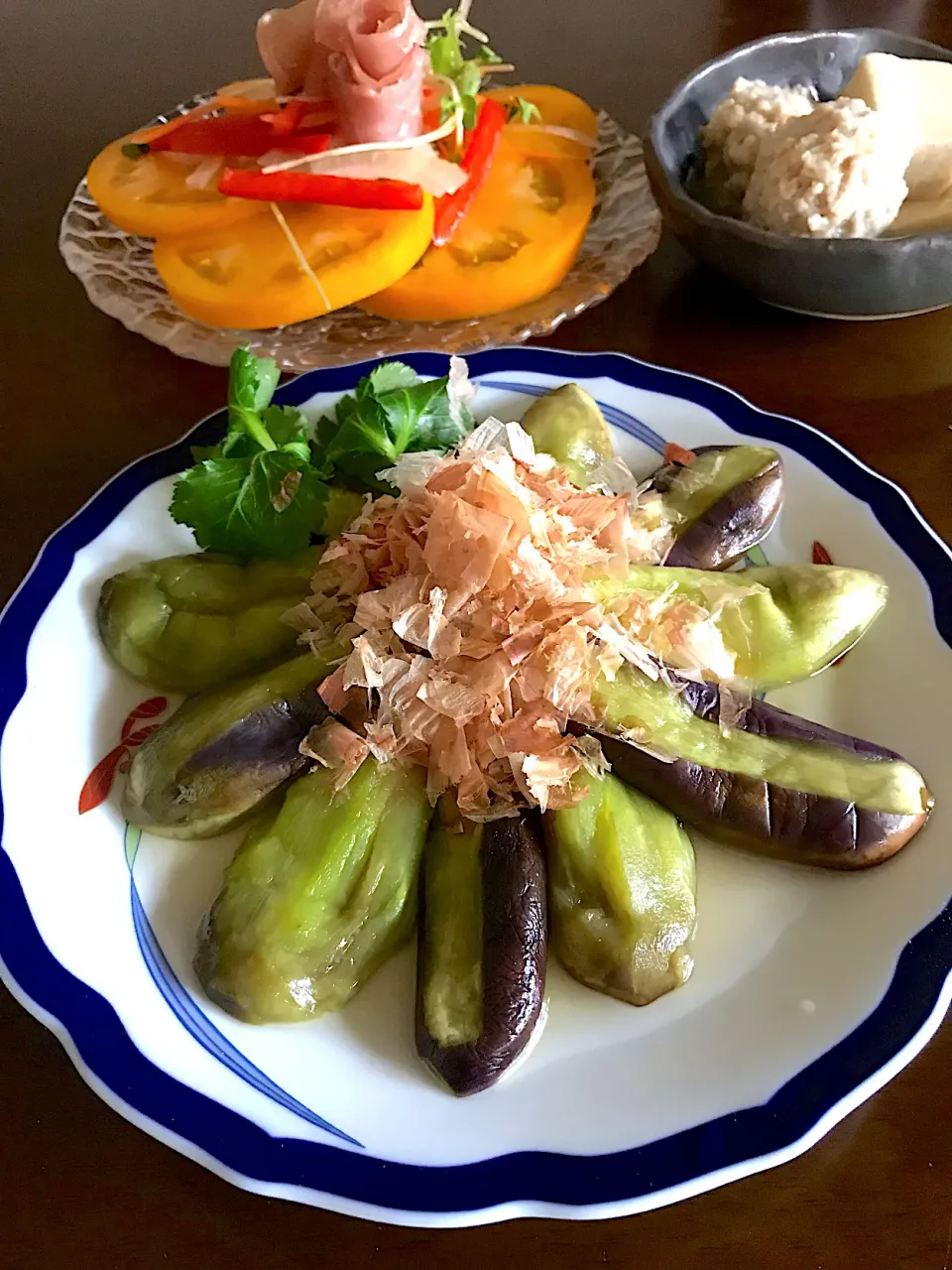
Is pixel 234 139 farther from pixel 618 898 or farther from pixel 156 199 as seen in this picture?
pixel 618 898

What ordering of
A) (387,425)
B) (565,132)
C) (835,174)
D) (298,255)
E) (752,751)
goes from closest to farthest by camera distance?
(752,751)
(387,425)
(835,174)
(298,255)
(565,132)

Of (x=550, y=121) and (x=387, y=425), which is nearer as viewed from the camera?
(x=387, y=425)

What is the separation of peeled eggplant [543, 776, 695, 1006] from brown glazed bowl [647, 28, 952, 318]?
3.64 feet

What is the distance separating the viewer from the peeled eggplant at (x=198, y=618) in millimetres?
1474

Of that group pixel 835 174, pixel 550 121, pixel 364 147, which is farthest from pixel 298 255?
pixel 835 174

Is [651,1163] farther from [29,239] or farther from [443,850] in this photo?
[29,239]

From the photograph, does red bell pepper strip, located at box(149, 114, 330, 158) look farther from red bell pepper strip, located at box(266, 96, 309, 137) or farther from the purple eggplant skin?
the purple eggplant skin

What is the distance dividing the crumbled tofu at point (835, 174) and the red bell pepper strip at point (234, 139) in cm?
86

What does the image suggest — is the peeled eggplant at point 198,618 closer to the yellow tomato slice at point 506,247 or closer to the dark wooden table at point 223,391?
the dark wooden table at point 223,391

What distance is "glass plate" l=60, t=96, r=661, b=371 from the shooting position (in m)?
2.05

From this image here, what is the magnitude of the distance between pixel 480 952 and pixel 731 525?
0.73 metres

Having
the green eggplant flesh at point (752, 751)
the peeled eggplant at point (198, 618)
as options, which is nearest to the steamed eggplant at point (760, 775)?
the green eggplant flesh at point (752, 751)

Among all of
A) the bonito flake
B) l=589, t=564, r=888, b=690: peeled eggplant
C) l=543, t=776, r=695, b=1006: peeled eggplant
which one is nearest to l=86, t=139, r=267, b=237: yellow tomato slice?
the bonito flake

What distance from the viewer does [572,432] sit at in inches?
64.6
